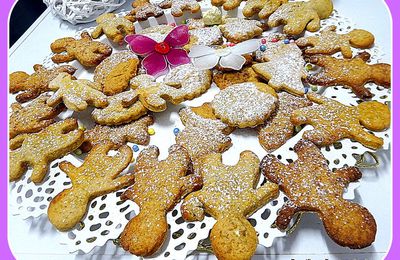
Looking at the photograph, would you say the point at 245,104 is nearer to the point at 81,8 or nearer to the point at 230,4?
the point at 230,4

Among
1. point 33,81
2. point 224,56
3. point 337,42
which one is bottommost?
point 337,42

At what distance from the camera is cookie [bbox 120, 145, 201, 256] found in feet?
3.34

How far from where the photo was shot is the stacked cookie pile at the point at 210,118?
104 cm

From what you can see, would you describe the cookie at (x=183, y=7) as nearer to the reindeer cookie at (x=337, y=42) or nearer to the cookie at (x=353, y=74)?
the reindeer cookie at (x=337, y=42)

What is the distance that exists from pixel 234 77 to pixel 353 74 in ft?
1.46

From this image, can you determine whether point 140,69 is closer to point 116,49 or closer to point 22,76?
point 116,49

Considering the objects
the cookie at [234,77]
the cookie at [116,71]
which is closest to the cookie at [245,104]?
the cookie at [234,77]

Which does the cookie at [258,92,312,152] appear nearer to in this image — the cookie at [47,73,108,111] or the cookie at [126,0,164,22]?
the cookie at [47,73,108,111]

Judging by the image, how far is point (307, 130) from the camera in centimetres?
122

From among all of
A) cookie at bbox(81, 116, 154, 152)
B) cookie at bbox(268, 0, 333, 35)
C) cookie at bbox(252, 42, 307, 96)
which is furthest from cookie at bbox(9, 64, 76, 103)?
cookie at bbox(268, 0, 333, 35)

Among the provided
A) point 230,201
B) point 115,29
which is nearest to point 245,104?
point 230,201

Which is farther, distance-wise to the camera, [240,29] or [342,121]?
[240,29]

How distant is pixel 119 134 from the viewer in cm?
138

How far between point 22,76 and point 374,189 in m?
1.47
